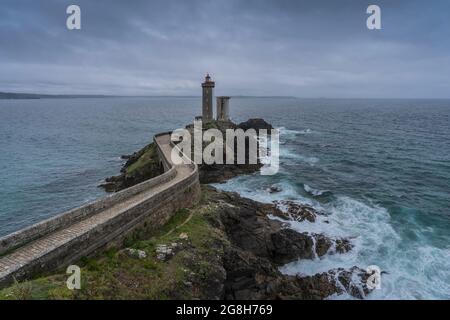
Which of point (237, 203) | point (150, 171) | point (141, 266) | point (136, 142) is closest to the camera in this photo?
point (141, 266)

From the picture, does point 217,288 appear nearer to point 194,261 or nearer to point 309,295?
point 194,261

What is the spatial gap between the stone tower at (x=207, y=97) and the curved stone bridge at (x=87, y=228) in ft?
122

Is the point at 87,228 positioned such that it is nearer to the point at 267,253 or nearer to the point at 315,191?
the point at 267,253

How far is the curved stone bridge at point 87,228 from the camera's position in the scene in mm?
16047

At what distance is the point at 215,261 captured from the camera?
67.8ft

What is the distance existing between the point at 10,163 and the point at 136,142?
2796 centimetres

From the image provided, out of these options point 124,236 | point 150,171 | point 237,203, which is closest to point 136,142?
point 150,171

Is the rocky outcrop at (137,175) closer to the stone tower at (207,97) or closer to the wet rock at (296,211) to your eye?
the wet rock at (296,211)

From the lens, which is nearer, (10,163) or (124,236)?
(124,236)

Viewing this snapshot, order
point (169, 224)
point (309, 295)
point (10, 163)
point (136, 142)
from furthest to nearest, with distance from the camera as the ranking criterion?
point (136, 142)
point (10, 163)
point (169, 224)
point (309, 295)

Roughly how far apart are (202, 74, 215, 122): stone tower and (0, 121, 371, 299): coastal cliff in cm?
3347

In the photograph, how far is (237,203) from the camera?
32.0m

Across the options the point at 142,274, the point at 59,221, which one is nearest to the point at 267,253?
the point at 142,274

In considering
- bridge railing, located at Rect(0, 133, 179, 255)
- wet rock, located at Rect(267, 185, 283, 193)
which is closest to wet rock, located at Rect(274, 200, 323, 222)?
wet rock, located at Rect(267, 185, 283, 193)
